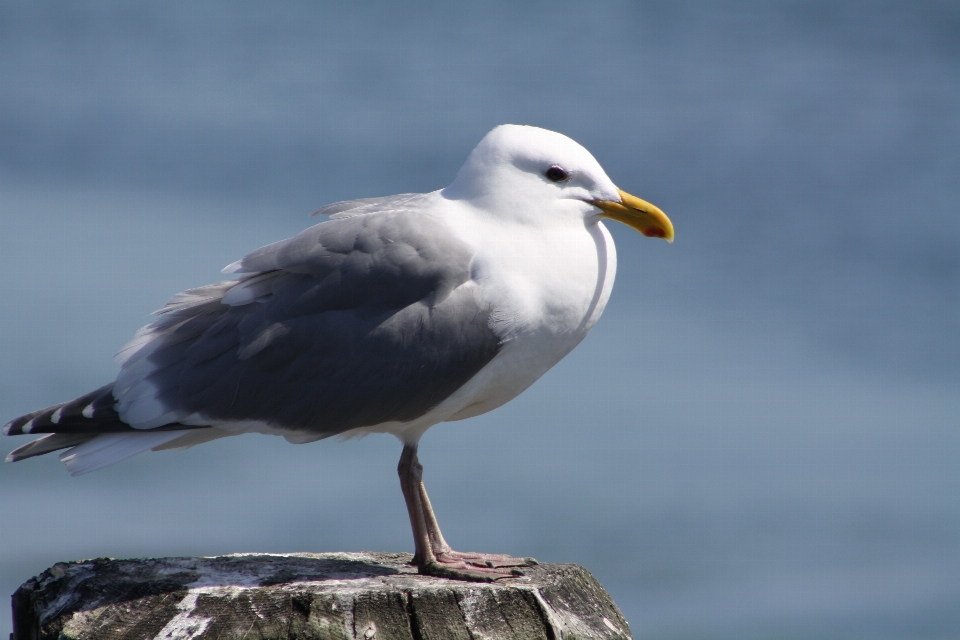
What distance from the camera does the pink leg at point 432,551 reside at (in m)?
5.23

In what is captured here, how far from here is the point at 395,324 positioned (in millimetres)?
5043

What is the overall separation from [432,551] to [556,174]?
2013 mm

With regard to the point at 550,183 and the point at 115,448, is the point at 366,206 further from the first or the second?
the point at 115,448

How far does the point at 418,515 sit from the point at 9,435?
205 centimetres

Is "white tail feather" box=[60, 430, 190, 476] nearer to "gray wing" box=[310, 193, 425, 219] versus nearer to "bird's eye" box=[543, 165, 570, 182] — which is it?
"gray wing" box=[310, 193, 425, 219]

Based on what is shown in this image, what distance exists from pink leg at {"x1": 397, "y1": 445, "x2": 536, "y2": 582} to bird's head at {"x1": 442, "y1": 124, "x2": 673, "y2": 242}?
139 cm

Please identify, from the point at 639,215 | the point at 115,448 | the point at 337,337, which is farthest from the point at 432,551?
the point at 639,215

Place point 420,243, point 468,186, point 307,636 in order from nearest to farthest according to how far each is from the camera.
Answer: point 307,636
point 420,243
point 468,186

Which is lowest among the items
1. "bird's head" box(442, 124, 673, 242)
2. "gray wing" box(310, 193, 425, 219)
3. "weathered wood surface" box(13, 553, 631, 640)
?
"weathered wood surface" box(13, 553, 631, 640)

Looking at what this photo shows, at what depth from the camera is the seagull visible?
501 cm

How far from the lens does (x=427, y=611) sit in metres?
4.51

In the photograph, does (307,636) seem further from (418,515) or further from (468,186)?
(468,186)

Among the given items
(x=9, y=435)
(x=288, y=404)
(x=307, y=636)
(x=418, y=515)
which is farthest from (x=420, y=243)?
(x=9, y=435)

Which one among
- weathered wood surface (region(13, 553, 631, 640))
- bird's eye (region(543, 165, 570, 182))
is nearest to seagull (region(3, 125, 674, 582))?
bird's eye (region(543, 165, 570, 182))
